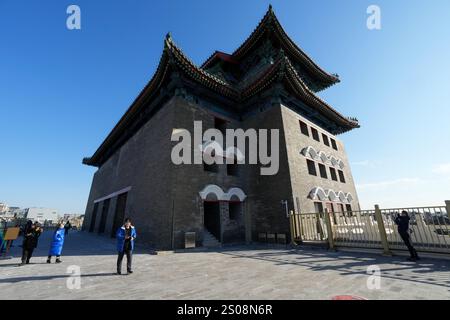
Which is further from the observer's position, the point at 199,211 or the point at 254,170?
the point at 254,170

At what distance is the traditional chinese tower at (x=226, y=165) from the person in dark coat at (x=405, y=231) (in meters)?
4.76

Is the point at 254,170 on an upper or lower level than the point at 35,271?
upper

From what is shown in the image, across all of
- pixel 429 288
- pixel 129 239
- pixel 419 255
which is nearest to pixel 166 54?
pixel 129 239

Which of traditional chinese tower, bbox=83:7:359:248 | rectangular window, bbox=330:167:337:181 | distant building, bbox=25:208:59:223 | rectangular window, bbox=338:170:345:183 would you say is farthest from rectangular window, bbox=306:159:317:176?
distant building, bbox=25:208:59:223

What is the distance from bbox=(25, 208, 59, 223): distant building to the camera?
47.7 meters

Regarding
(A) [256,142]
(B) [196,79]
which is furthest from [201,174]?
(B) [196,79]

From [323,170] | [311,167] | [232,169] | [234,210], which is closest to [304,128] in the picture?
[311,167]

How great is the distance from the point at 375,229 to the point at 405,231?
1.24 m

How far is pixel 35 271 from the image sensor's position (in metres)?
5.74
